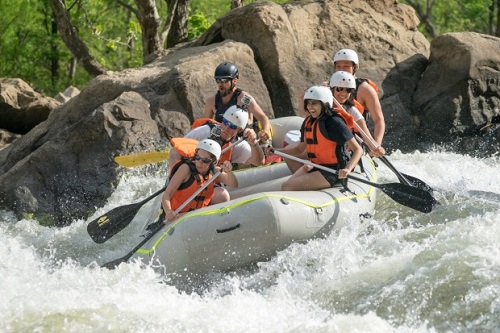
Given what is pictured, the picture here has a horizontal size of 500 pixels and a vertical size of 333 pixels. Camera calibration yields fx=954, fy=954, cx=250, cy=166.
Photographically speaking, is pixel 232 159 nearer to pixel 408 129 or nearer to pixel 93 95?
pixel 93 95

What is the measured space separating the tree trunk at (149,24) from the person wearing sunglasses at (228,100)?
3.82m

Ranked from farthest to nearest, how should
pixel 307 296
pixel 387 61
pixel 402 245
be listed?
pixel 387 61 < pixel 402 245 < pixel 307 296

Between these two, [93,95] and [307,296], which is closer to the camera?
[307,296]

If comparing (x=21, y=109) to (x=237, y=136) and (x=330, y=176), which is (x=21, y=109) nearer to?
(x=237, y=136)

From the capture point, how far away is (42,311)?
6793mm

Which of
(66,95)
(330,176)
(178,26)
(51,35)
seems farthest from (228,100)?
(51,35)

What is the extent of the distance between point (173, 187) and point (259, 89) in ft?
14.1

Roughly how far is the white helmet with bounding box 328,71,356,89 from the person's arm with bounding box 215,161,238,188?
1352 millimetres

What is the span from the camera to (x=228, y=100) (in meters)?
9.68

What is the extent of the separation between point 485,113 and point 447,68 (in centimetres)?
77

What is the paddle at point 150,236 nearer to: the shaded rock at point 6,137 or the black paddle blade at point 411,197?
the black paddle blade at point 411,197

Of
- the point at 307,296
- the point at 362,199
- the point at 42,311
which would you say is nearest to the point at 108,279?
the point at 42,311

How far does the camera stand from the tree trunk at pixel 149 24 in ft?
44.0

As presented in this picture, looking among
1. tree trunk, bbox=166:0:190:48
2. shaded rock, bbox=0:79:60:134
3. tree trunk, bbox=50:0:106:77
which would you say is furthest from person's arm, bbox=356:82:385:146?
shaded rock, bbox=0:79:60:134
